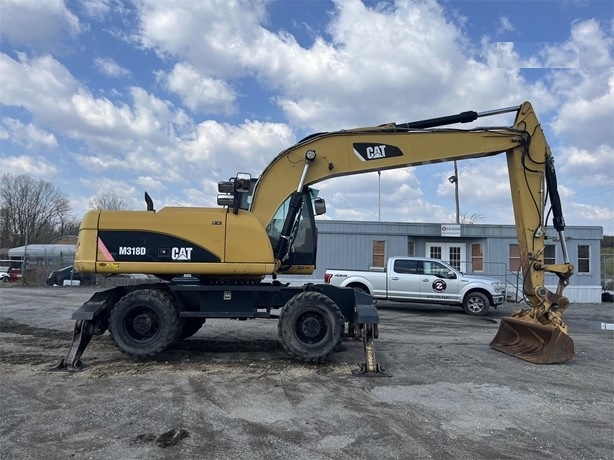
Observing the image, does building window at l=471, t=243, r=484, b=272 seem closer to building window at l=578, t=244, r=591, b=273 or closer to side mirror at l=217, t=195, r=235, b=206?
building window at l=578, t=244, r=591, b=273

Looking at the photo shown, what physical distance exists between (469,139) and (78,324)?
24.5 ft

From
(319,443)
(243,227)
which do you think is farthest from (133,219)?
(319,443)

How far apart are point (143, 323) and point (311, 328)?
280 cm

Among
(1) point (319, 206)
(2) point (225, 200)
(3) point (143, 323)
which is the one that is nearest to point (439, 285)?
(1) point (319, 206)

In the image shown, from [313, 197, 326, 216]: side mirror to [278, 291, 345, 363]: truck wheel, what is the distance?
5.81 ft

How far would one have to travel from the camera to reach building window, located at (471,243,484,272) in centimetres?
2233

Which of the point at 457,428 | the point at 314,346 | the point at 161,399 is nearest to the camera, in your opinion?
the point at 457,428

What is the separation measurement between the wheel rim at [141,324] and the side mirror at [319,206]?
3348mm

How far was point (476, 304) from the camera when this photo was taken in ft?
54.0

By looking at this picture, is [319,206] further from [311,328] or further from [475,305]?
[475,305]

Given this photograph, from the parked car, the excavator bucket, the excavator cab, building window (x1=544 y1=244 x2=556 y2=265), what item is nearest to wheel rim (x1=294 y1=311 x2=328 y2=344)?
the excavator cab

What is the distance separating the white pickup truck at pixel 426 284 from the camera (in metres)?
16.5

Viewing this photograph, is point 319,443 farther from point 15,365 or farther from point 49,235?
point 49,235

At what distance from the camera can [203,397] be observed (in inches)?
237
